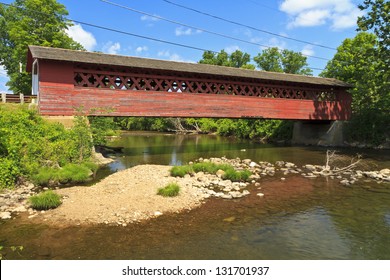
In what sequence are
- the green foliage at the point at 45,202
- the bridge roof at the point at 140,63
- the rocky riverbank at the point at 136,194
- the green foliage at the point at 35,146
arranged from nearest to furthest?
the rocky riverbank at the point at 136,194
the green foliage at the point at 45,202
the green foliage at the point at 35,146
the bridge roof at the point at 140,63

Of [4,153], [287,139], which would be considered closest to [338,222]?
[4,153]

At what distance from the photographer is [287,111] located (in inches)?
973

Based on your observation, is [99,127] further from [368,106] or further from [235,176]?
[368,106]

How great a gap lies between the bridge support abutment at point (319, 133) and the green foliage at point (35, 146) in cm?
2248

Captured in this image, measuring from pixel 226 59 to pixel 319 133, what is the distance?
32.5 m

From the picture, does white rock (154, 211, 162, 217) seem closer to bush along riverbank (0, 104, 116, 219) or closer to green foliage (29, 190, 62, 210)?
green foliage (29, 190, 62, 210)

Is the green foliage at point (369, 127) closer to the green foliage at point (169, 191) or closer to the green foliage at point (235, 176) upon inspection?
the green foliage at point (235, 176)

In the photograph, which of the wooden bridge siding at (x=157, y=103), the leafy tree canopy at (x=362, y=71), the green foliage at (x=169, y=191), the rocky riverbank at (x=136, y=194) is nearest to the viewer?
the rocky riverbank at (x=136, y=194)

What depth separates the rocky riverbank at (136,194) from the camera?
25.9 ft

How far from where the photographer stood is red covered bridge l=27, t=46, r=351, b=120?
1638cm

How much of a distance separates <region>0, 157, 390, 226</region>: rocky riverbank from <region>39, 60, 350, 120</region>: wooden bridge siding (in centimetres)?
610

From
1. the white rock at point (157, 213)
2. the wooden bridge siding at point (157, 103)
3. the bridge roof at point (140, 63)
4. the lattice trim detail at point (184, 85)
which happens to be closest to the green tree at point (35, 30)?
the bridge roof at point (140, 63)
